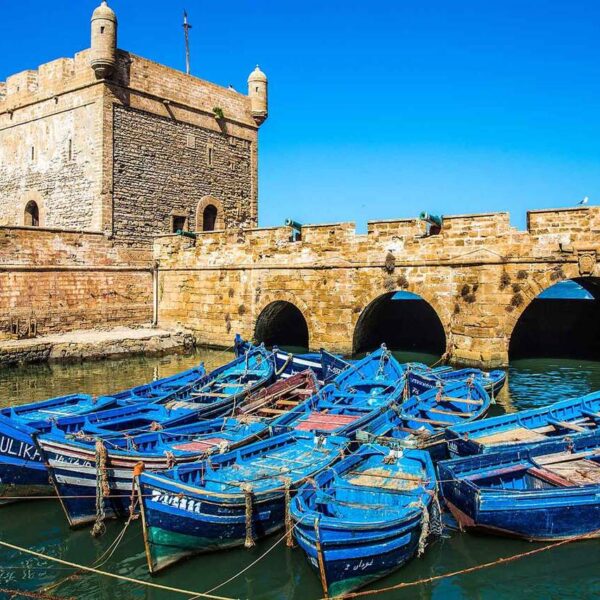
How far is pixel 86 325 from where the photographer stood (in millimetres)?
21531

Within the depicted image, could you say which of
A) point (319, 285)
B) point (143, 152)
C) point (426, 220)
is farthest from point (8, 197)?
point (426, 220)

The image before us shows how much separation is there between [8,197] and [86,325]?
843cm

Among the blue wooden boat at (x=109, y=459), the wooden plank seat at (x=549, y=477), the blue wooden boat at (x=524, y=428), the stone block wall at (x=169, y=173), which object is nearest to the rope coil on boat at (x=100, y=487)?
the blue wooden boat at (x=109, y=459)

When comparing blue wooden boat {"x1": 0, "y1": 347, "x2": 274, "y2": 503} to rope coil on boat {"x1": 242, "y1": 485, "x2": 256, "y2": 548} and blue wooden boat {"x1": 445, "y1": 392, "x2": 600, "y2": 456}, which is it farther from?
blue wooden boat {"x1": 445, "y1": 392, "x2": 600, "y2": 456}

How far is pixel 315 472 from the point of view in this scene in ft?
25.4

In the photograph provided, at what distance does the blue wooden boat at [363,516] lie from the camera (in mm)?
5957

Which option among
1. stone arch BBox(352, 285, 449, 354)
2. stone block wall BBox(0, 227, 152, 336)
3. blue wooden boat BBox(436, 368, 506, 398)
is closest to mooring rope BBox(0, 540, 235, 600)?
blue wooden boat BBox(436, 368, 506, 398)

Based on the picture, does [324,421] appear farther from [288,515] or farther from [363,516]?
[363,516]

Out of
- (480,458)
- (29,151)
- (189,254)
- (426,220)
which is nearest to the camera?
(480,458)

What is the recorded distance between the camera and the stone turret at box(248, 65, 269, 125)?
90.4 ft

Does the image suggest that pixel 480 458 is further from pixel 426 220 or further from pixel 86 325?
pixel 86 325

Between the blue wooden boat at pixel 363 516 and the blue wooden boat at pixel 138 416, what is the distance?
359 centimetres

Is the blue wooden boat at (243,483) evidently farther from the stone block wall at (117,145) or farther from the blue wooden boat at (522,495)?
the stone block wall at (117,145)

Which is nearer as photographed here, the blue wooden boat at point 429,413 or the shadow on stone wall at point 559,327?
the blue wooden boat at point 429,413
